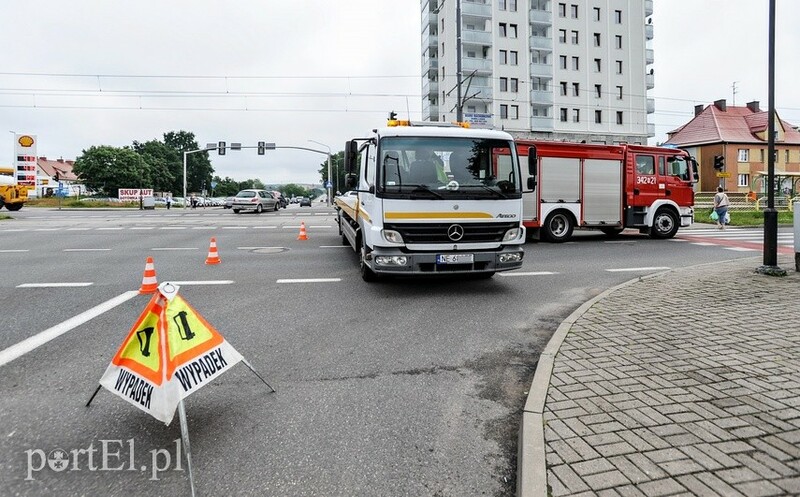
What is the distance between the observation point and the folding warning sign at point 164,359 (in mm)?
3225

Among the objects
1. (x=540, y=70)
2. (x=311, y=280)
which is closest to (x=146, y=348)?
(x=311, y=280)

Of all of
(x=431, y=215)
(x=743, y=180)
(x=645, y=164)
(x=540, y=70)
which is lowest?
(x=431, y=215)

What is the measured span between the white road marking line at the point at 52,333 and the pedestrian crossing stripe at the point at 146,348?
2.20m

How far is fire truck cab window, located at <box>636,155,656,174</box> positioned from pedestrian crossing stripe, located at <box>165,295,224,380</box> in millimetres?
15483

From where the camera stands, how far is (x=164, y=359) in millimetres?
3246

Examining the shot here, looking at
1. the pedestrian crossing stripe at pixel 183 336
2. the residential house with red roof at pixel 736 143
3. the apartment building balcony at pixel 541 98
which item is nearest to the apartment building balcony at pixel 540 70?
the apartment building balcony at pixel 541 98

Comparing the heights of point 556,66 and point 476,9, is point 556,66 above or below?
below

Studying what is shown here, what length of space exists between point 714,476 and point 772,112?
27.4ft

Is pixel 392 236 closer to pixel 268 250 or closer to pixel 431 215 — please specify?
pixel 431 215

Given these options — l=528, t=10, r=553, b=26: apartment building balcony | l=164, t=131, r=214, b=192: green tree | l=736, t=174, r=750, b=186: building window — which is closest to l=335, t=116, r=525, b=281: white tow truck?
l=528, t=10, r=553, b=26: apartment building balcony

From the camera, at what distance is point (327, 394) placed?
4035 millimetres

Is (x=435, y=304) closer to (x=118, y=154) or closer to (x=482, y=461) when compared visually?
(x=482, y=461)

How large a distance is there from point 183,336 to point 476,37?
175 ft

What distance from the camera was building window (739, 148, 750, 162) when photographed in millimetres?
57094
